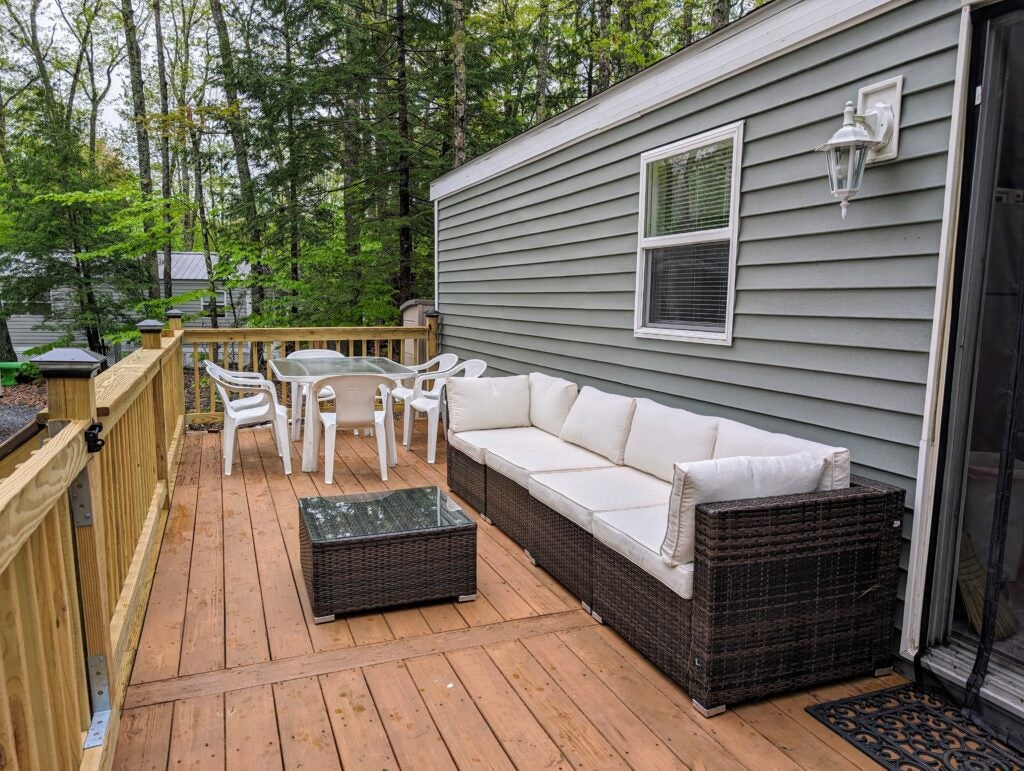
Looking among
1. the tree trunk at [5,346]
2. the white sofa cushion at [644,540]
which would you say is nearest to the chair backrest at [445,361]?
the white sofa cushion at [644,540]

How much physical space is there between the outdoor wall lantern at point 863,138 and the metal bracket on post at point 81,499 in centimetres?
266

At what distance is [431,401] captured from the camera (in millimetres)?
5973

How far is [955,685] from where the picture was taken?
2.37 meters

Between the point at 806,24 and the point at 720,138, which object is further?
the point at 720,138

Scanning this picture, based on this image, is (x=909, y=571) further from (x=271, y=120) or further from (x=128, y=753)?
(x=271, y=120)

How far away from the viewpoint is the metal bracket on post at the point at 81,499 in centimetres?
186

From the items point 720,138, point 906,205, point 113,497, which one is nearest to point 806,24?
point 720,138

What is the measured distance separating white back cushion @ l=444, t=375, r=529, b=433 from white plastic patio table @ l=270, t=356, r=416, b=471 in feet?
2.39

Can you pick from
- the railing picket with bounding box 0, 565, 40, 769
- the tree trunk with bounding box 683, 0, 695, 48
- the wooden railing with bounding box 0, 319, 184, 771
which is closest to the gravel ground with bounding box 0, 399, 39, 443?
the wooden railing with bounding box 0, 319, 184, 771

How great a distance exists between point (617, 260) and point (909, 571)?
8.33 ft

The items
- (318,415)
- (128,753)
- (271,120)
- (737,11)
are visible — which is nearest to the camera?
(128,753)

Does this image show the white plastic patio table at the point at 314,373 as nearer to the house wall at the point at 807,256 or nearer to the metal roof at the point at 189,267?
the house wall at the point at 807,256

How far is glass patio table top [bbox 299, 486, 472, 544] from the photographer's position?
118 inches

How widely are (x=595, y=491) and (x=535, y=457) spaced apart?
0.74 m
